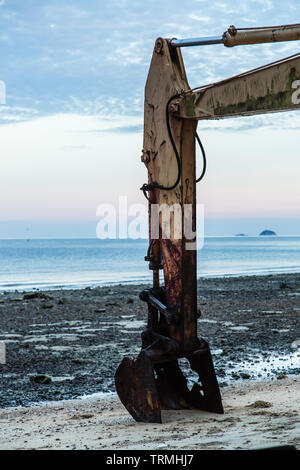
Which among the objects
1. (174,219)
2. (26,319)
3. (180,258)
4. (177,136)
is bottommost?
(26,319)

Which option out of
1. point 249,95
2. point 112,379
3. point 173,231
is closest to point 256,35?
point 249,95

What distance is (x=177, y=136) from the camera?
22.1 ft

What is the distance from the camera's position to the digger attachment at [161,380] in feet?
21.4

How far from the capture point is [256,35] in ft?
19.6

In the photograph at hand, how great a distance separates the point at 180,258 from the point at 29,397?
291 cm

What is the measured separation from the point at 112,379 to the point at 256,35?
5.08 metres

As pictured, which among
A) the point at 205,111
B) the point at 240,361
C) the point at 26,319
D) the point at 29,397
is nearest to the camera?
the point at 205,111

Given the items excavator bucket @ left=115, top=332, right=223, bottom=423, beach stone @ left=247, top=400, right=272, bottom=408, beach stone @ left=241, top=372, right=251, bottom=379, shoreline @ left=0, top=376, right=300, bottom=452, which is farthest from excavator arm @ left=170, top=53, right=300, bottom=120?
beach stone @ left=241, top=372, right=251, bottom=379

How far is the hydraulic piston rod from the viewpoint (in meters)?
5.80

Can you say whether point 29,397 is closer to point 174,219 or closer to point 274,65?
point 174,219

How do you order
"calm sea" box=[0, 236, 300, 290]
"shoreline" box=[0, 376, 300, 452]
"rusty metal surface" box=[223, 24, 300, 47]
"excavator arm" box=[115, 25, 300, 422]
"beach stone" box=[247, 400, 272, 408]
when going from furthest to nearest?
"calm sea" box=[0, 236, 300, 290]
"beach stone" box=[247, 400, 272, 408]
"excavator arm" box=[115, 25, 300, 422]
"rusty metal surface" box=[223, 24, 300, 47]
"shoreline" box=[0, 376, 300, 452]

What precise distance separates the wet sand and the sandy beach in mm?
18

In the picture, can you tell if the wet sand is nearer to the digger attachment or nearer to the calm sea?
the digger attachment
